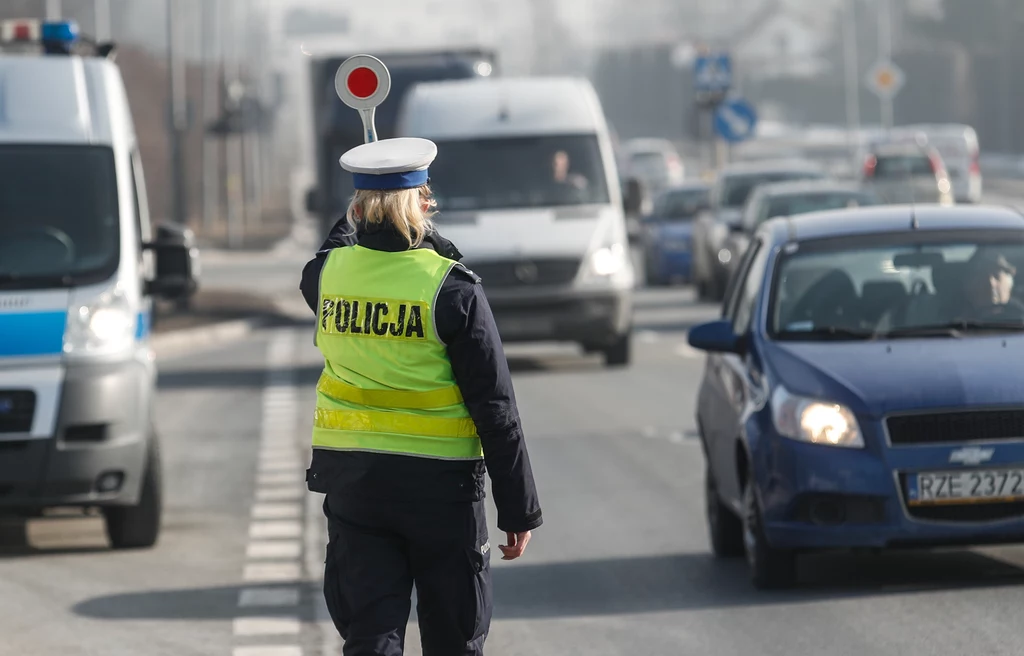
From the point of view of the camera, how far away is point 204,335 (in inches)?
1211

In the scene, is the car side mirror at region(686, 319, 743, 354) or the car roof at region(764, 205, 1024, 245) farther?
the car roof at region(764, 205, 1024, 245)

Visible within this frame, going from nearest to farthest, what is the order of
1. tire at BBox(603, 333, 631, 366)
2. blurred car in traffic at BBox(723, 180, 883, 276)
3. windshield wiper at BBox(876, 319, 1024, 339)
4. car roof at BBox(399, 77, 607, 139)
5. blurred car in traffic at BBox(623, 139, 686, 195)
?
windshield wiper at BBox(876, 319, 1024, 339)
car roof at BBox(399, 77, 607, 139)
tire at BBox(603, 333, 631, 366)
blurred car in traffic at BBox(723, 180, 883, 276)
blurred car in traffic at BBox(623, 139, 686, 195)

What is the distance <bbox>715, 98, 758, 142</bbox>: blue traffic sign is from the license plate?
100ft

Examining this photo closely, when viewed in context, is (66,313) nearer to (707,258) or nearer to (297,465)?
(297,465)

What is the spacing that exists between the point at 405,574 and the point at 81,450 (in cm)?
559


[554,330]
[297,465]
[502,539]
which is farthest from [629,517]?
[554,330]

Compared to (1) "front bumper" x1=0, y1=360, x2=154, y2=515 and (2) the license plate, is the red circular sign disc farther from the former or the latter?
(1) "front bumper" x1=0, y1=360, x2=154, y2=515

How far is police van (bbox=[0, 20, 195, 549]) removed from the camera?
10805 millimetres

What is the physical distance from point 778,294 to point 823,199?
15.0m

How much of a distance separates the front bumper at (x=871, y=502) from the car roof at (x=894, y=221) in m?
1.50

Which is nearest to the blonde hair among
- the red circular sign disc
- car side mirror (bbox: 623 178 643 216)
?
the red circular sign disc

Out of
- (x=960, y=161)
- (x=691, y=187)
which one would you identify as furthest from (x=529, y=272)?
(x=960, y=161)

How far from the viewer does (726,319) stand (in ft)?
34.6

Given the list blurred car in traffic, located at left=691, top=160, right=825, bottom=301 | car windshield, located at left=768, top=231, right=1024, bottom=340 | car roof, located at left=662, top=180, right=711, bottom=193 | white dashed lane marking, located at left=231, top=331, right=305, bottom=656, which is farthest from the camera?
car roof, located at left=662, top=180, right=711, bottom=193
